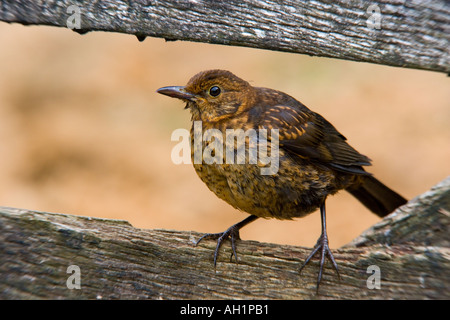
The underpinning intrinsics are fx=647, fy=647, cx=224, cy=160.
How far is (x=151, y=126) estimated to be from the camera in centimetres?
543

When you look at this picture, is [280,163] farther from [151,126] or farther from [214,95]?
[151,126]

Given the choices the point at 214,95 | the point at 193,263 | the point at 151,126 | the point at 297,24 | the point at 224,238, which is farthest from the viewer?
the point at 151,126

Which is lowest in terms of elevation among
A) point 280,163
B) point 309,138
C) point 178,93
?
point 280,163

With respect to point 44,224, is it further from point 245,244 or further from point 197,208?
point 197,208

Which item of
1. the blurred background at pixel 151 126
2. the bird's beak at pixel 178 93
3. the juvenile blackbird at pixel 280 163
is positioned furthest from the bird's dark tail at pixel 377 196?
the blurred background at pixel 151 126

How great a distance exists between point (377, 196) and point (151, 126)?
2.75m

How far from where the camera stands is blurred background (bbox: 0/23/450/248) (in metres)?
5.02

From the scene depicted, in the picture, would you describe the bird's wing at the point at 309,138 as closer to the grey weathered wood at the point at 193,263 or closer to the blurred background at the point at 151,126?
the grey weathered wood at the point at 193,263

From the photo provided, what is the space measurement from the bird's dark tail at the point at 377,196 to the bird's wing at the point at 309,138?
0.27ft

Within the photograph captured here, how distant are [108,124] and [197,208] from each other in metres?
1.06

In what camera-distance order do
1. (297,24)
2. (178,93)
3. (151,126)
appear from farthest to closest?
(151,126), (178,93), (297,24)

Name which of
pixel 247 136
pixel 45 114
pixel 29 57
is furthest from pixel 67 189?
pixel 247 136

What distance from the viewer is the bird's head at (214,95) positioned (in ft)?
9.56

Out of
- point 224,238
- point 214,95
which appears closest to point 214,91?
point 214,95
